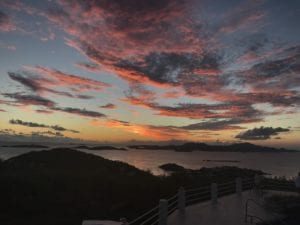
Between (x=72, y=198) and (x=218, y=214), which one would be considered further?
(x=72, y=198)

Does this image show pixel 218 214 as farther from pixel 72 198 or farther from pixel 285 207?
pixel 72 198

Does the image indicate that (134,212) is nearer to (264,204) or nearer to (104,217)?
(104,217)

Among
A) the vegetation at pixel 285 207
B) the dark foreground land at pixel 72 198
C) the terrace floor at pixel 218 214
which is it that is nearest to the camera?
the terrace floor at pixel 218 214

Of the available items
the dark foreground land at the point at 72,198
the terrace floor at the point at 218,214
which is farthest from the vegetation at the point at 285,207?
the dark foreground land at the point at 72,198

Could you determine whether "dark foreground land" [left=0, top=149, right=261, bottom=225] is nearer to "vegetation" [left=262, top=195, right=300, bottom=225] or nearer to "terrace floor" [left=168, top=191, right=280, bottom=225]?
"terrace floor" [left=168, top=191, right=280, bottom=225]

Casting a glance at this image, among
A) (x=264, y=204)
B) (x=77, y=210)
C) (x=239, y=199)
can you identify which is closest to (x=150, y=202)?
(x=77, y=210)

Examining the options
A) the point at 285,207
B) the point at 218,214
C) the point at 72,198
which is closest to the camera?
the point at 218,214

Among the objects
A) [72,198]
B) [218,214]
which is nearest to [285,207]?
[218,214]

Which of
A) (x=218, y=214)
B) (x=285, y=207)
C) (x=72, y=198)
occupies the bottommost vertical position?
(x=72, y=198)

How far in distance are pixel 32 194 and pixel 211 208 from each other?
1374cm

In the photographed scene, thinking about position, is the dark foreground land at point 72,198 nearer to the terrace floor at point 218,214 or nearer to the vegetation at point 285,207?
the terrace floor at point 218,214

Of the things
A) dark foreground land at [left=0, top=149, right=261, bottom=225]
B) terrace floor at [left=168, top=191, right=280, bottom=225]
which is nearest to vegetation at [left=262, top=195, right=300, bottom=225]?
terrace floor at [left=168, top=191, right=280, bottom=225]

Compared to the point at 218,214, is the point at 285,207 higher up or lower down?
higher up

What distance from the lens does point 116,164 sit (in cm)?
5059
